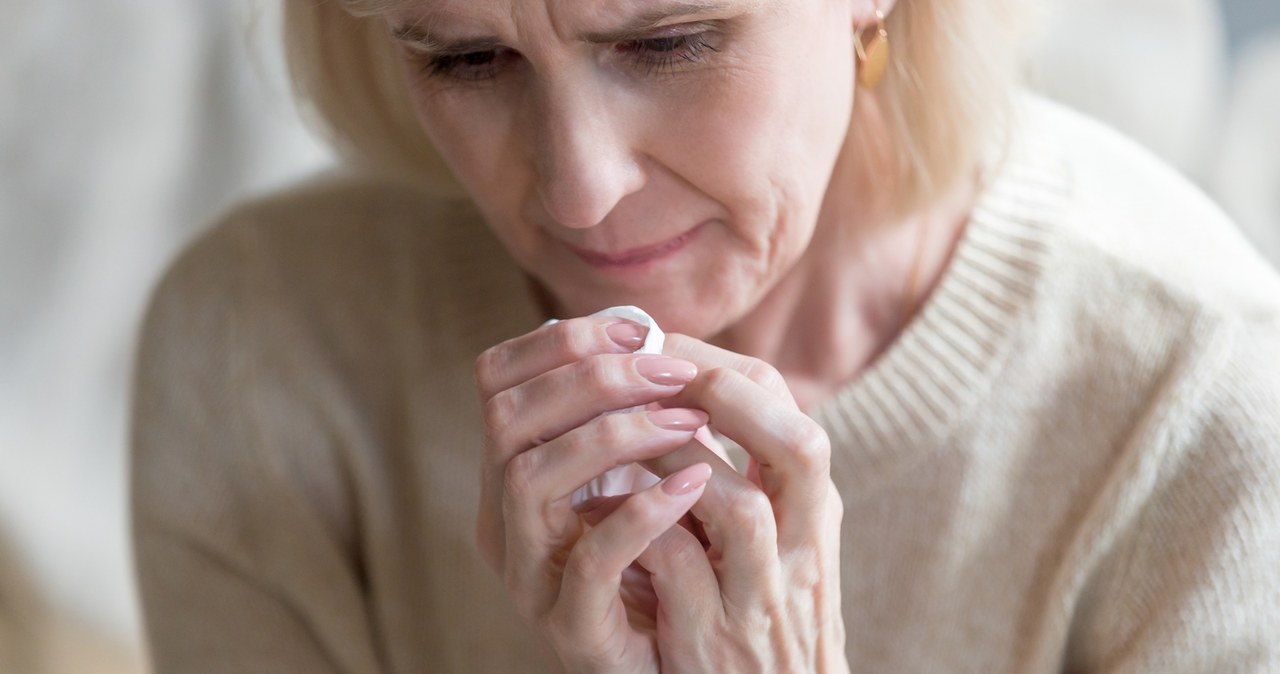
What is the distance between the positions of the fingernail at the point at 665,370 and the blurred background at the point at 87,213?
1092 millimetres

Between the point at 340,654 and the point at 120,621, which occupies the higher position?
the point at 340,654

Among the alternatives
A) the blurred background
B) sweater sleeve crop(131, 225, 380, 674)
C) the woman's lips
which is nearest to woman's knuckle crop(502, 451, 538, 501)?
the woman's lips

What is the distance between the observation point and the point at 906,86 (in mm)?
1169

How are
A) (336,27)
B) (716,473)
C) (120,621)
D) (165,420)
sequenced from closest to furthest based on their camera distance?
(716,473)
(336,27)
(165,420)
(120,621)

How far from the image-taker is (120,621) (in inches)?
78.2

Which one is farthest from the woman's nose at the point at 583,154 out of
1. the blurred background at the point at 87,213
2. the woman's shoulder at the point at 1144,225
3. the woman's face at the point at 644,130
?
the blurred background at the point at 87,213

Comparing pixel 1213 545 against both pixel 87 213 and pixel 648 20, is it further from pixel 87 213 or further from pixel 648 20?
pixel 87 213

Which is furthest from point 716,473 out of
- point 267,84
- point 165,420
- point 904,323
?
point 267,84

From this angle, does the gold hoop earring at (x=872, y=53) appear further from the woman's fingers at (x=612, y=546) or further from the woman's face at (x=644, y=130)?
the woman's fingers at (x=612, y=546)

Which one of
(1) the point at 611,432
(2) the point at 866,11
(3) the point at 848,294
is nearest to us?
(1) the point at 611,432

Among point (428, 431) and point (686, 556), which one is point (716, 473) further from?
point (428, 431)

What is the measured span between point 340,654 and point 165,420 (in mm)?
311

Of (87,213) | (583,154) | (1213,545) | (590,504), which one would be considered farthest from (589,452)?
(87,213)

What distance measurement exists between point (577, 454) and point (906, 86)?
535 millimetres
